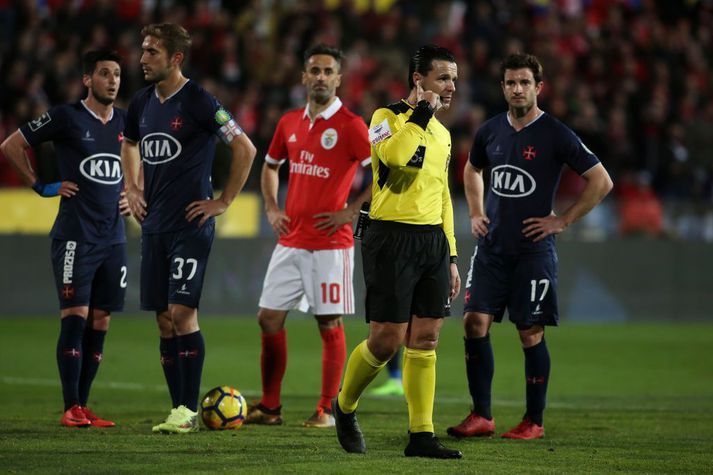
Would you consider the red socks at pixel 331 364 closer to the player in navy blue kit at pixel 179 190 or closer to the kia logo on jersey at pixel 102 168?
the player in navy blue kit at pixel 179 190

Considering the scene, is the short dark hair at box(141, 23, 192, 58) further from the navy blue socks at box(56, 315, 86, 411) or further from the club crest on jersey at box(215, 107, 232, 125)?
the navy blue socks at box(56, 315, 86, 411)

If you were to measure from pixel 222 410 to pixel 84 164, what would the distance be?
2.07m

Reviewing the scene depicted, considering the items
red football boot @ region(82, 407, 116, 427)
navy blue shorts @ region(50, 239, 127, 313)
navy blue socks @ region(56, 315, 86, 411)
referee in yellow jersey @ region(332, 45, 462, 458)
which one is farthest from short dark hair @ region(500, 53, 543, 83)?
red football boot @ region(82, 407, 116, 427)

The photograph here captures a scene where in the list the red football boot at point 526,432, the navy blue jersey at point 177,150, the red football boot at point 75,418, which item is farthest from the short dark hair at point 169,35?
the red football boot at point 526,432

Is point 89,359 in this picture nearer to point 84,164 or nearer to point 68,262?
point 68,262

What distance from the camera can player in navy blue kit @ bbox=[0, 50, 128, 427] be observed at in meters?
8.79

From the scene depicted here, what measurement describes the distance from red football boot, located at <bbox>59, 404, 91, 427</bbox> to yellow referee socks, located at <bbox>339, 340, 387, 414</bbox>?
205 cm

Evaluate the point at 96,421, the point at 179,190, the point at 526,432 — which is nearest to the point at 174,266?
the point at 179,190

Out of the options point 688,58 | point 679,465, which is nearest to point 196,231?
point 679,465

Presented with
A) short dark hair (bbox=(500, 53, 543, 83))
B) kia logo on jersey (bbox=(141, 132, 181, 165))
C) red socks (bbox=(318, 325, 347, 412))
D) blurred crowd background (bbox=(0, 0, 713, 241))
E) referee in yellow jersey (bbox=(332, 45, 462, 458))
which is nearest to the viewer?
referee in yellow jersey (bbox=(332, 45, 462, 458))

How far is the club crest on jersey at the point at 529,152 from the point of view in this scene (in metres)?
8.80

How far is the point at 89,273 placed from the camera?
884 centimetres

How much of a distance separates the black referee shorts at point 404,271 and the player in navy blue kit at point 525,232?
1.42 metres

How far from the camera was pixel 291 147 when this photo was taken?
368 inches
